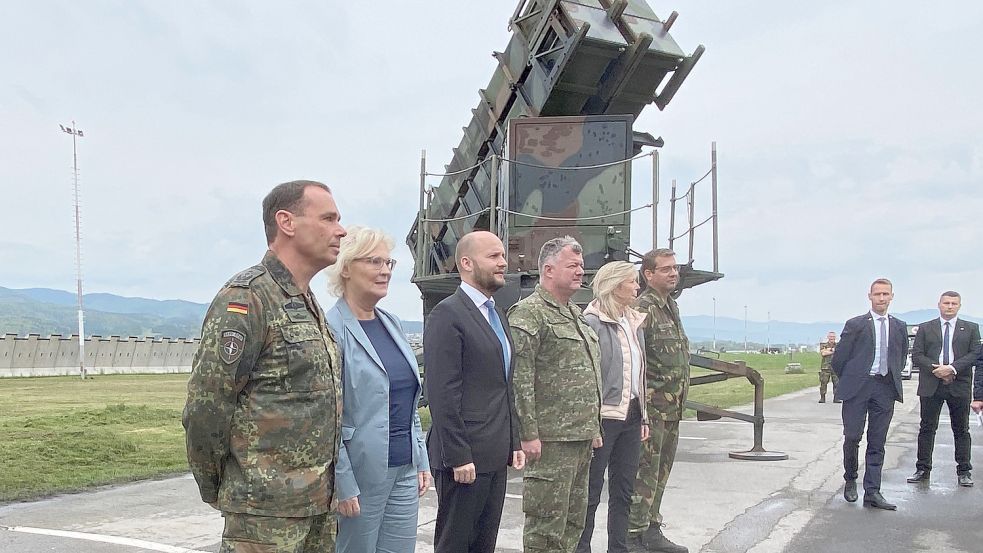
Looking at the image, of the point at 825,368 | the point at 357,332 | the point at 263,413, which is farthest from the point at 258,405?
the point at 825,368

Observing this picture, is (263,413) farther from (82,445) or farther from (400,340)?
(82,445)

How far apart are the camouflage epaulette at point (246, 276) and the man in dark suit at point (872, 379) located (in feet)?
18.7

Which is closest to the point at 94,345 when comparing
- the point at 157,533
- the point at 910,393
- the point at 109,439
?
the point at 109,439

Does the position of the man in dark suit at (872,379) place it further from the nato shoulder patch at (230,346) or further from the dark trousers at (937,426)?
the nato shoulder patch at (230,346)

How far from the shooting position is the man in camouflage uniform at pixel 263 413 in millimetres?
2465

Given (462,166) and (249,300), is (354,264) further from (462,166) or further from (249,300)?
(462,166)

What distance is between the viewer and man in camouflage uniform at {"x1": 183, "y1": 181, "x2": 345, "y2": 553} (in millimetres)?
2465

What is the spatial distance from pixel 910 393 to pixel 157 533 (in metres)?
20.3

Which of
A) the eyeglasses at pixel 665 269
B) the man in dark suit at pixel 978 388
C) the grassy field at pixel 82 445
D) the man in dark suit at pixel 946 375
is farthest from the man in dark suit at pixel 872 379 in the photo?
the grassy field at pixel 82 445

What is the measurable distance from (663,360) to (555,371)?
141cm

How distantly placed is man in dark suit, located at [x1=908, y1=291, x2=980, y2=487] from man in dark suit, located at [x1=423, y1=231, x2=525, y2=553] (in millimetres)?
5844

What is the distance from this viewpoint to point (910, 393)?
21500 millimetres

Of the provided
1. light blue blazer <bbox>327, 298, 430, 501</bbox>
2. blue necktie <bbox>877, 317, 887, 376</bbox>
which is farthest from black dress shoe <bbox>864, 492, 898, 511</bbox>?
light blue blazer <bbox>327, 298, 430, 501</bbox>

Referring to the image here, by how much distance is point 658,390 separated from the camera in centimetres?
552
